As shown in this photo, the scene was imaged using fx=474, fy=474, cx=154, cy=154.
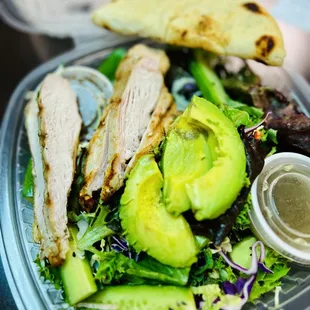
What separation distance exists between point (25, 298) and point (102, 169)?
54cm

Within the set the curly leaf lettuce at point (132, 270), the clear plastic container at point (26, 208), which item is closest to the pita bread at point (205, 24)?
the clear plastic container at point (26, 208)

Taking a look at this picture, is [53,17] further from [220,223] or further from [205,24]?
[220,223]

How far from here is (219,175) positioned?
1.49 m

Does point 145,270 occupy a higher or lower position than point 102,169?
lower

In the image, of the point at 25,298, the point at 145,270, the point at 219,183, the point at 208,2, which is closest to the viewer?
the point at 219,183

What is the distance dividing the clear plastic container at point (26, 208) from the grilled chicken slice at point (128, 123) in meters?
0.34

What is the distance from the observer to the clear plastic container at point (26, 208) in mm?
1679

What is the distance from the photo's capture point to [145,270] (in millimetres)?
1590

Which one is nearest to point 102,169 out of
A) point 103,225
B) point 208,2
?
point 103,225

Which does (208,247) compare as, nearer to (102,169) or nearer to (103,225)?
(103,225)

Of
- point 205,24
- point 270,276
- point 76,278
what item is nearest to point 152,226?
point 76,278

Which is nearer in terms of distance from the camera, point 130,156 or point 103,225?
point 103,225

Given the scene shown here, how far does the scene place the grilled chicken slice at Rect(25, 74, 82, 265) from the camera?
1646 millimetres

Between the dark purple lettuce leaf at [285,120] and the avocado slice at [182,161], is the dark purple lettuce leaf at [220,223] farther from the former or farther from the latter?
the dark purple lettuce leaf at [285,120]
